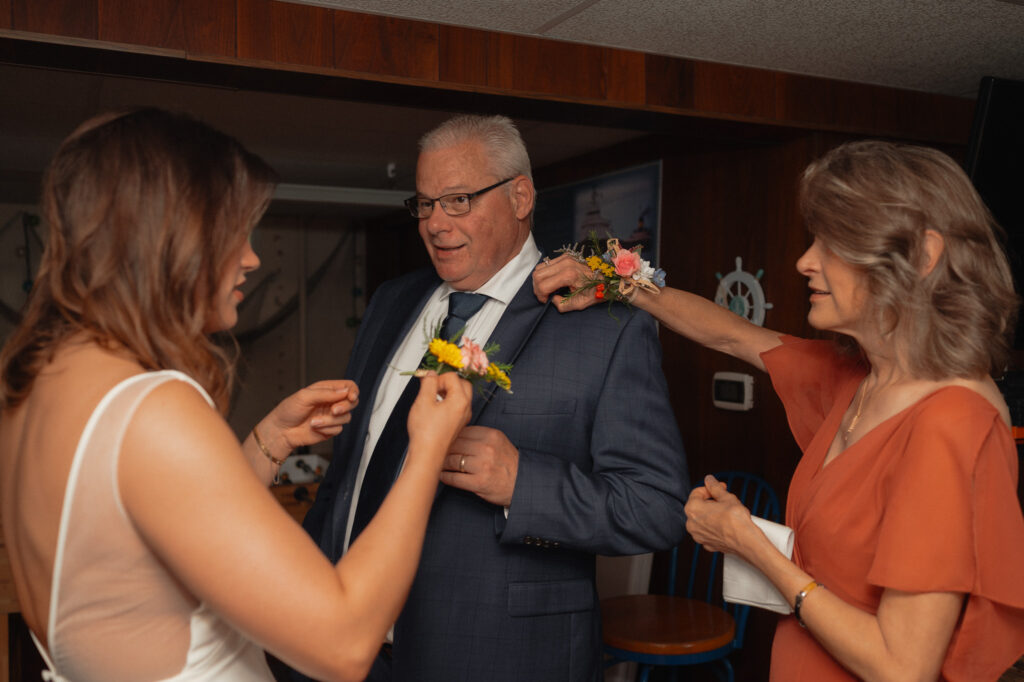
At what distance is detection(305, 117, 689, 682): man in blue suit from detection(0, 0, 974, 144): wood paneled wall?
0.64 m

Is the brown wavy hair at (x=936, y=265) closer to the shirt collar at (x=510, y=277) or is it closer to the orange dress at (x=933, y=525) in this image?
the orange dress at (x=933, y=525)

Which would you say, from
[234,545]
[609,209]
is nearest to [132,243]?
[234,545]

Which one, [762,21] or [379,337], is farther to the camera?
[762,21]

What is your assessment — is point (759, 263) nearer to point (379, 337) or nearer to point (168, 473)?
point (379, 337)

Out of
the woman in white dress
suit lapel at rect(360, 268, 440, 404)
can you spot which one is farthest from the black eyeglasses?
the woman in white dress

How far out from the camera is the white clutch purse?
4.99 feet

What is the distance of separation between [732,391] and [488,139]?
7.27 feet

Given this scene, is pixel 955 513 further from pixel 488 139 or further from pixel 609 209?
pixel 609 209

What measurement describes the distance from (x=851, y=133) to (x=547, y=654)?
2712 mm

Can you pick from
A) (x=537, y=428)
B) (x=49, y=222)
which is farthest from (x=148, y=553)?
(x=537, y=428)

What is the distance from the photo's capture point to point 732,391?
3869 millimetres

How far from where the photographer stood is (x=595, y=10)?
8.31ft

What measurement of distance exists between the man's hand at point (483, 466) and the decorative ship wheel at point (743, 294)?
219 cm

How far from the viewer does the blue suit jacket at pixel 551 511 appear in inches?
70.7
